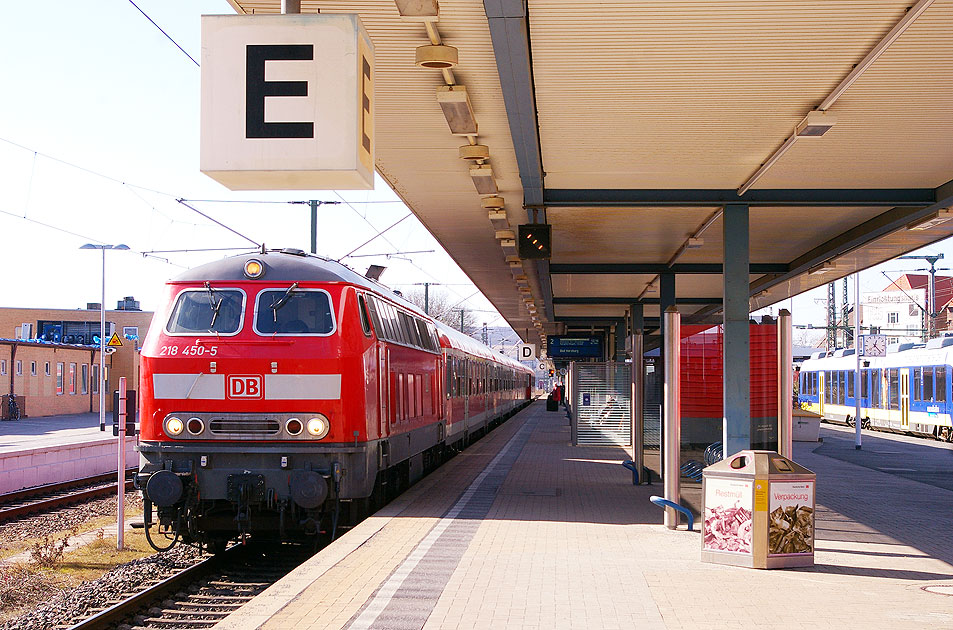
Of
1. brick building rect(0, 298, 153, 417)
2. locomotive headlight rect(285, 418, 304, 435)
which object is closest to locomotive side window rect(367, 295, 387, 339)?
locomotive headlight rect(285, 418, 304, 435)

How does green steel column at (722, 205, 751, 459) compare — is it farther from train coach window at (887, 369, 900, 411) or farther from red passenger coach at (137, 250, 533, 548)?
train coach window at (887, 369, 900, 411)

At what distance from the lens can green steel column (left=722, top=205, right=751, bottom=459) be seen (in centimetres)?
1242

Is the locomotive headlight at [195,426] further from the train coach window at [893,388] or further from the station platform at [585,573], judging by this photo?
the train coach window at [893,388]

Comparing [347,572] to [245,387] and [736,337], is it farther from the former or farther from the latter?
[736,337]

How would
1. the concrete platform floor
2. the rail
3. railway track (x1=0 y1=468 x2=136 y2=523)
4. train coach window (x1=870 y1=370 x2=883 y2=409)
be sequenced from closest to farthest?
the rail, railway track (x1=0 y1=468 x2=136 y2=523), the concrete platform floor, train coach window (x1=870 y1=370 x2=883 y2=409)

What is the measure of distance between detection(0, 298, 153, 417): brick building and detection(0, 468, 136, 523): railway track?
688 inches

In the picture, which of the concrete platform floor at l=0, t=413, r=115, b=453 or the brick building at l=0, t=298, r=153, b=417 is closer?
the concrete platform floor at l=0, t=413, r=115, b=453

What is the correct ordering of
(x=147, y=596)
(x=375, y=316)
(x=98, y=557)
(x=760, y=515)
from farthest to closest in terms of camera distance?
(x=375, y=316), (x=98, y=557), (x=760, y=515), (x=147, y=596)

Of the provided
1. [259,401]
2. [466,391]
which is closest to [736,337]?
[259,401]

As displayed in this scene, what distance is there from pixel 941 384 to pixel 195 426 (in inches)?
1059

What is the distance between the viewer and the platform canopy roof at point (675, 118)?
7.05 metres

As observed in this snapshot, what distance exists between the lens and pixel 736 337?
12.7 meters

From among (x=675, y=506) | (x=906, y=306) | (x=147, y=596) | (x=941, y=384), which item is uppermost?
(x=906, y=306)

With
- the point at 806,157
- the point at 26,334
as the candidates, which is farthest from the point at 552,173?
the point at 26,334
